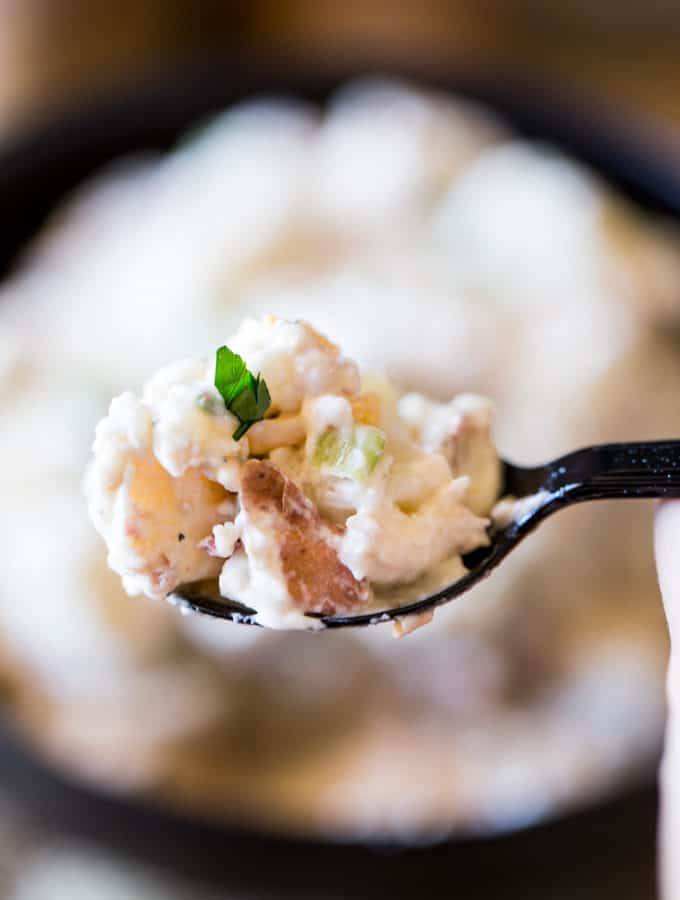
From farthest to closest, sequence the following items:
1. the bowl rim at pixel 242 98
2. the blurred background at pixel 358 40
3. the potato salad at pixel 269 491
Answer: the blurred background at pixel 358 40 → the bowl rim at pixel 242 98 → the potato salad at pixel 269 491

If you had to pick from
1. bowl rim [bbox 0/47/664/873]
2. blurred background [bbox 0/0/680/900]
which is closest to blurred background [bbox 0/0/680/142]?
blurred background [bbox 0/0/680/900]

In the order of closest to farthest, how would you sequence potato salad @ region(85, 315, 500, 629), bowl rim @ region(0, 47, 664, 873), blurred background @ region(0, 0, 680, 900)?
potato salad @ region(85, 315, 500, 629) < bowl rim @ region(0, 47, 664, 873) < blurred background @ region(0, 0, 680, 900)

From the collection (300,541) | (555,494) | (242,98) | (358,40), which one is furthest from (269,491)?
(358,40)

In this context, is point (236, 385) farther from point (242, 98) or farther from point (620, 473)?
point (242, 98)

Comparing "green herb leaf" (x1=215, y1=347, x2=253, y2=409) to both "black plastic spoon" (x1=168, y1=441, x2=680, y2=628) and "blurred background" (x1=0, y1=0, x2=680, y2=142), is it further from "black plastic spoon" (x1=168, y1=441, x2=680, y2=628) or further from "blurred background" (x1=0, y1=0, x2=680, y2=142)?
"blurred background" (x1=0, y1=0, x2=680, y2=142)

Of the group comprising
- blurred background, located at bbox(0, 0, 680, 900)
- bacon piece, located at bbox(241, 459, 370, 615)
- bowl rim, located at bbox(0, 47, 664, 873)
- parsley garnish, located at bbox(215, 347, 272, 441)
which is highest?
blurred background, located at bbox(0, 0, 680, 900)

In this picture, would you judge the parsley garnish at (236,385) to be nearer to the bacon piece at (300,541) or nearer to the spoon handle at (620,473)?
the bacon piece at (300,541)

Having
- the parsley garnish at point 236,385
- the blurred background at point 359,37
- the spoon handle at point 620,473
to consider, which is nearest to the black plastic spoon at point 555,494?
the spoon handle at point 620,473
